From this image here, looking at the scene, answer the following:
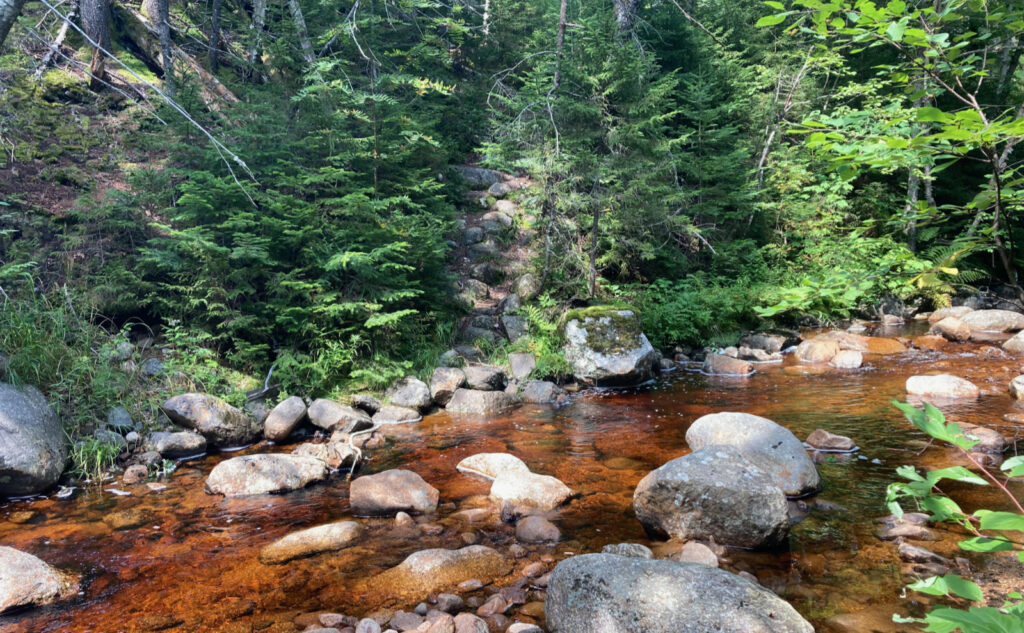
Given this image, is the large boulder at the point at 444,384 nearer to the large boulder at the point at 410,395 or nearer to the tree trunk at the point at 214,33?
the large boulder at the point at 410,395

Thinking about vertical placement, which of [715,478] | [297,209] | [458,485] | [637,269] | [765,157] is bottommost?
[458,485]

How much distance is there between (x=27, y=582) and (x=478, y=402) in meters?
5.63

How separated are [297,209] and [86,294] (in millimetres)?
3185

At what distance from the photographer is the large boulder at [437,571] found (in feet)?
12.7

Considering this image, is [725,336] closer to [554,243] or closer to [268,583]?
[554,243]

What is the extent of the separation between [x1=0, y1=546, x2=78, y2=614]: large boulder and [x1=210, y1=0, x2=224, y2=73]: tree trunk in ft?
42.9

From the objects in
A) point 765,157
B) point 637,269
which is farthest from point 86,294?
point 765,157

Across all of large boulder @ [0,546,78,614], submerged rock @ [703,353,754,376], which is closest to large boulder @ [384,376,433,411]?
large boulder @ [0,546,78,614]

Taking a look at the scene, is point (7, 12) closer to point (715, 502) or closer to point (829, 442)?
point (715, 502)

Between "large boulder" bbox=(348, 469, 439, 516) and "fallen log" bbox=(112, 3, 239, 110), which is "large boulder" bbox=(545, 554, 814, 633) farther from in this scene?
"fallen log" bbox=(112, 3, 239, 110)

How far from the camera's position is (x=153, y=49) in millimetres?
13695

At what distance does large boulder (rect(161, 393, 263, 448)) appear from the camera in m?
6.92

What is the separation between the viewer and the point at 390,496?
5.20m

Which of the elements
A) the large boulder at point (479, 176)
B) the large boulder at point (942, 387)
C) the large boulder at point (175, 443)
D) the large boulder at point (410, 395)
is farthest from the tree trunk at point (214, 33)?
the large boulder at point (942, 387)
